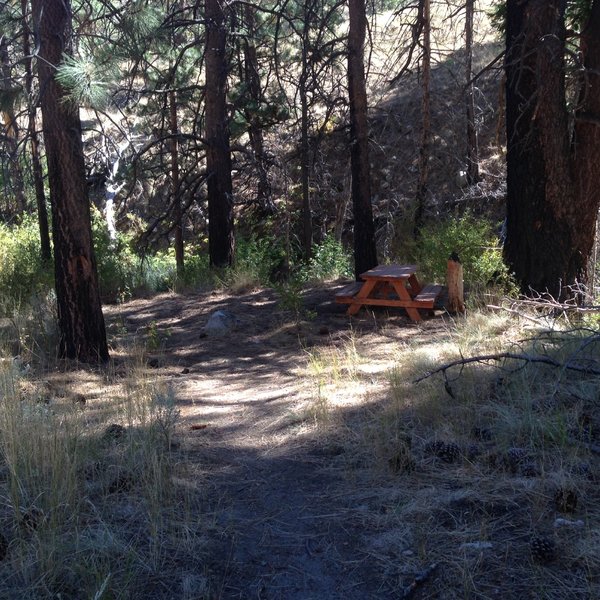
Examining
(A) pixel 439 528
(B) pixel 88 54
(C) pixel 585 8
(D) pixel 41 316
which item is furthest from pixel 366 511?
(C) pixel 585 8

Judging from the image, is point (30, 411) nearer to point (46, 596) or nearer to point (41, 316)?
point (46, 596)

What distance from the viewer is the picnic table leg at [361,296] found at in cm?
980

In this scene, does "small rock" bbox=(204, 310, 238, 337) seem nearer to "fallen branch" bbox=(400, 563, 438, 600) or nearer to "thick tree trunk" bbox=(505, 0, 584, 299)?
"thick tree trunk" bbox=(505, 0, 584, 299)

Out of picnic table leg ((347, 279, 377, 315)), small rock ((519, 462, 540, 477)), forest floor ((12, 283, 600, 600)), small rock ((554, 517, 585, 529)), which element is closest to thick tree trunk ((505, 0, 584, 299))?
picnic table leg ((347, 279, 377, 315))

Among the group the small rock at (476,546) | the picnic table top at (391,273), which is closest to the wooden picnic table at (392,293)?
the picnic table top at (391,273)

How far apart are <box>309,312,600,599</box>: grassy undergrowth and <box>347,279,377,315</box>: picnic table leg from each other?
11.6 feet

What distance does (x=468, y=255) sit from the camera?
412 inches

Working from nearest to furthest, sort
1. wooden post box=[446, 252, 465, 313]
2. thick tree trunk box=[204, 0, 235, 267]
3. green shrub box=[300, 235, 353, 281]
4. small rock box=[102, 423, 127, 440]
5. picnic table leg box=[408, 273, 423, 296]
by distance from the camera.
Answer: small rock box=[102, 423, 127, 440], wooden post box=[446, 252, 465, 313], picnic table leg box=[408, 273, 423, 296], thick tree trunk box=[204, 0, 235, 267], green shrub box=[300, 235, 353, 281]

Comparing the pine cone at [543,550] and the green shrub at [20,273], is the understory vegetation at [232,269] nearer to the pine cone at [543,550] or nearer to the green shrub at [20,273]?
the green shrub at [20,273]

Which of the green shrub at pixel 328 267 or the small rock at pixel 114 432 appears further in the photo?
the green shrub at pixel 328 267

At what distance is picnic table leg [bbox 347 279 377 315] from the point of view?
9797mm

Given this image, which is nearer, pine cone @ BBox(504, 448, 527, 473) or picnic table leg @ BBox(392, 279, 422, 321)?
pine cone @ BBox(504, 448, 527, 473)

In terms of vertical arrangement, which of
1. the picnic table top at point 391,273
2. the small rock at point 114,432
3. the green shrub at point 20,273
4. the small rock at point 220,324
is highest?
the green shrub at point 20,273

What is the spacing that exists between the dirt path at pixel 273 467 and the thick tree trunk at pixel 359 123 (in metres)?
2.71
